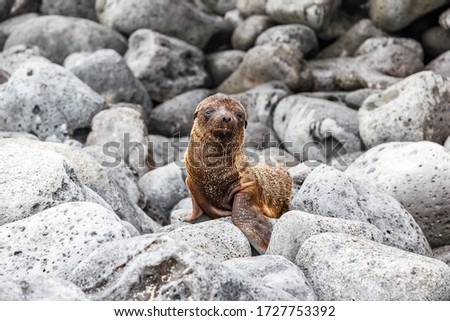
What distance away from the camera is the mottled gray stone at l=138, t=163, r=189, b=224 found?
11.3 m

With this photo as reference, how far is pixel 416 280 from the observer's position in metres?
5.55

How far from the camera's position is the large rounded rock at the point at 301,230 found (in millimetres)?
6676

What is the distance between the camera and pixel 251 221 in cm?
791

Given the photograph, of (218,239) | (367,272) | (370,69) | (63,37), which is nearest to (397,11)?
(370,69)

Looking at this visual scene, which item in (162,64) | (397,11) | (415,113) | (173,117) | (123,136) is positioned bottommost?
(173,117)

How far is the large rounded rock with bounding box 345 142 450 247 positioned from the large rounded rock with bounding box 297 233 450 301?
303cm

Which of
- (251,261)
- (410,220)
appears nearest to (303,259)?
(251,261)

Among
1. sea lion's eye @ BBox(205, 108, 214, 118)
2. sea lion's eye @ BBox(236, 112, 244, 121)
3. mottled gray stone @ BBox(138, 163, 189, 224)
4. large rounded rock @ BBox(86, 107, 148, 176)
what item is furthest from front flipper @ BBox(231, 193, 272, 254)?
large rounded rock @ BBox(86, 107, 148, 176)

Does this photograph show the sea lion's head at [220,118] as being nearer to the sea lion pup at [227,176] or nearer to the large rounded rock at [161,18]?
the sea lion pup at [227,176]

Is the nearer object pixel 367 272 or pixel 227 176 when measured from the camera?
pixel 367 272

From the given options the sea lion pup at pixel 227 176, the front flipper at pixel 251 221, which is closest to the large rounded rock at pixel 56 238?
the front flipper at pixel 251 221

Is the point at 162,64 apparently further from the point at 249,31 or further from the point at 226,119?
the point at 226,119

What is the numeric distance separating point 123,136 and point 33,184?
5682 mm
